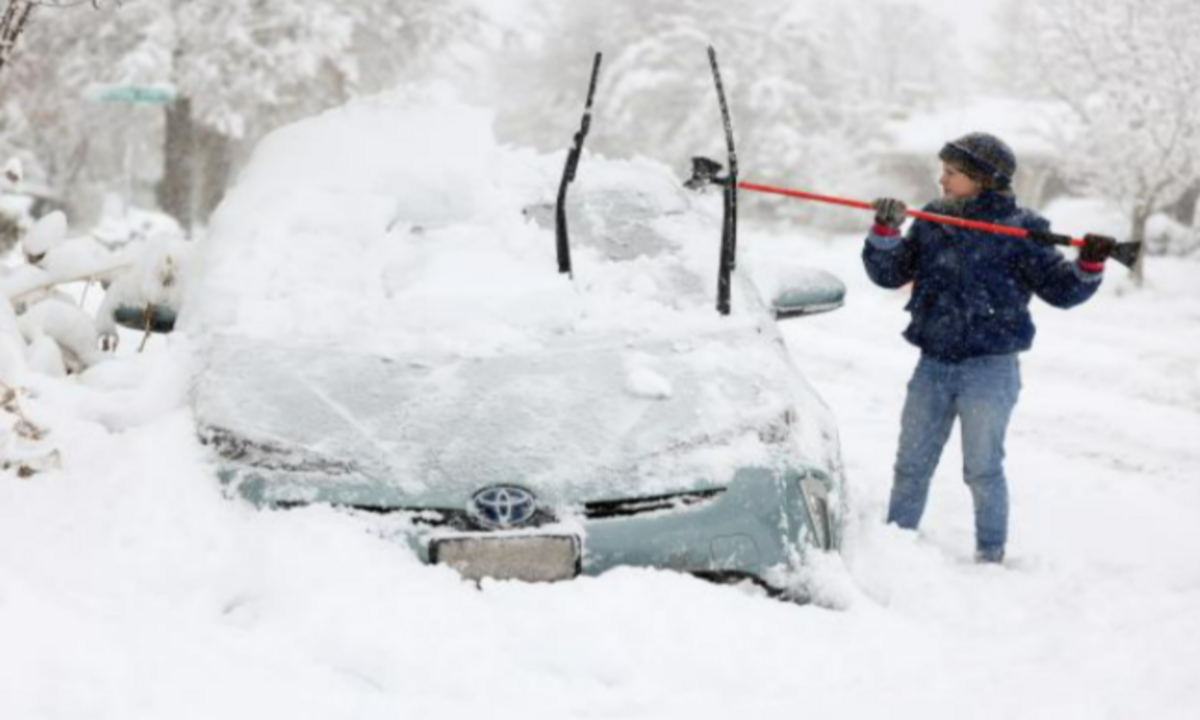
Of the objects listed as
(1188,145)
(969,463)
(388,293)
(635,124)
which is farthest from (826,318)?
(635,124)

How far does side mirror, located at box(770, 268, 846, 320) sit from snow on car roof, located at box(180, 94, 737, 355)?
0.30 metres

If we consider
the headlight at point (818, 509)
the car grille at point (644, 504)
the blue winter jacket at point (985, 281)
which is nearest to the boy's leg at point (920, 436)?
the blue winter jacket at point (985, 281)

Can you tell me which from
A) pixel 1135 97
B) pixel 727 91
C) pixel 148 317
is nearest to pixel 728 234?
pixel 148 317

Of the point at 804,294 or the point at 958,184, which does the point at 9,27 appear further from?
the point at 958,184

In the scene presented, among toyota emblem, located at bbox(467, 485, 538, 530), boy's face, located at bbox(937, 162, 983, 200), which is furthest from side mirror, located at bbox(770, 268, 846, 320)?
toyota emblem, located at bbox(467, 485, 538, 530)

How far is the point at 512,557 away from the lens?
2.87 meters

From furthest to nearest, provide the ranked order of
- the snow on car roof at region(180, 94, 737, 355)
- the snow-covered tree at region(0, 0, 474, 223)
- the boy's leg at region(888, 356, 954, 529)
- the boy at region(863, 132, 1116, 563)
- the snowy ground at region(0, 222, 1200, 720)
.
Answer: the snow-covered tree at region(0, 0, 474, 223) → the boy's leg at region(888, 356, 954, 529) → the boy at region(863, 132, 1116, 563) → the snow on car roof at region(180, 94, 737, 355) → the snowy ground at region(0, 222, 1200, 720)

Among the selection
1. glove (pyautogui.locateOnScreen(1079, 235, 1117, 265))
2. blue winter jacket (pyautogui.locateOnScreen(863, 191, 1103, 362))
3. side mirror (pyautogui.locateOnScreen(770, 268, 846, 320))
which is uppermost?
glove (pyautogui.locateOnScreen(1079, 235, 1117, 265))

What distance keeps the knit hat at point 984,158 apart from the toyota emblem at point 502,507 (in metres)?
2.22

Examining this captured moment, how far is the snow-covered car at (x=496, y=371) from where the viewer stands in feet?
9.71

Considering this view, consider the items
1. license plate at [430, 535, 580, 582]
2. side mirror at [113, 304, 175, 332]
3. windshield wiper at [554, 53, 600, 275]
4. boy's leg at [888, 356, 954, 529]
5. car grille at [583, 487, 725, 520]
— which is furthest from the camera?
boy's leg at [888, 356, 954, 529]

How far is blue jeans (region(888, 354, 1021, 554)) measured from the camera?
4.21 m

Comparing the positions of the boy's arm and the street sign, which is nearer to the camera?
the boy's arm

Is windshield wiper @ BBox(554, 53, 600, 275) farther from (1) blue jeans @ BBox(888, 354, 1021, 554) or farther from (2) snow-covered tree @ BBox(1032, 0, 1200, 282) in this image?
(2) snow-covered tree @ BBox(1032, 0, 1200, 282)
